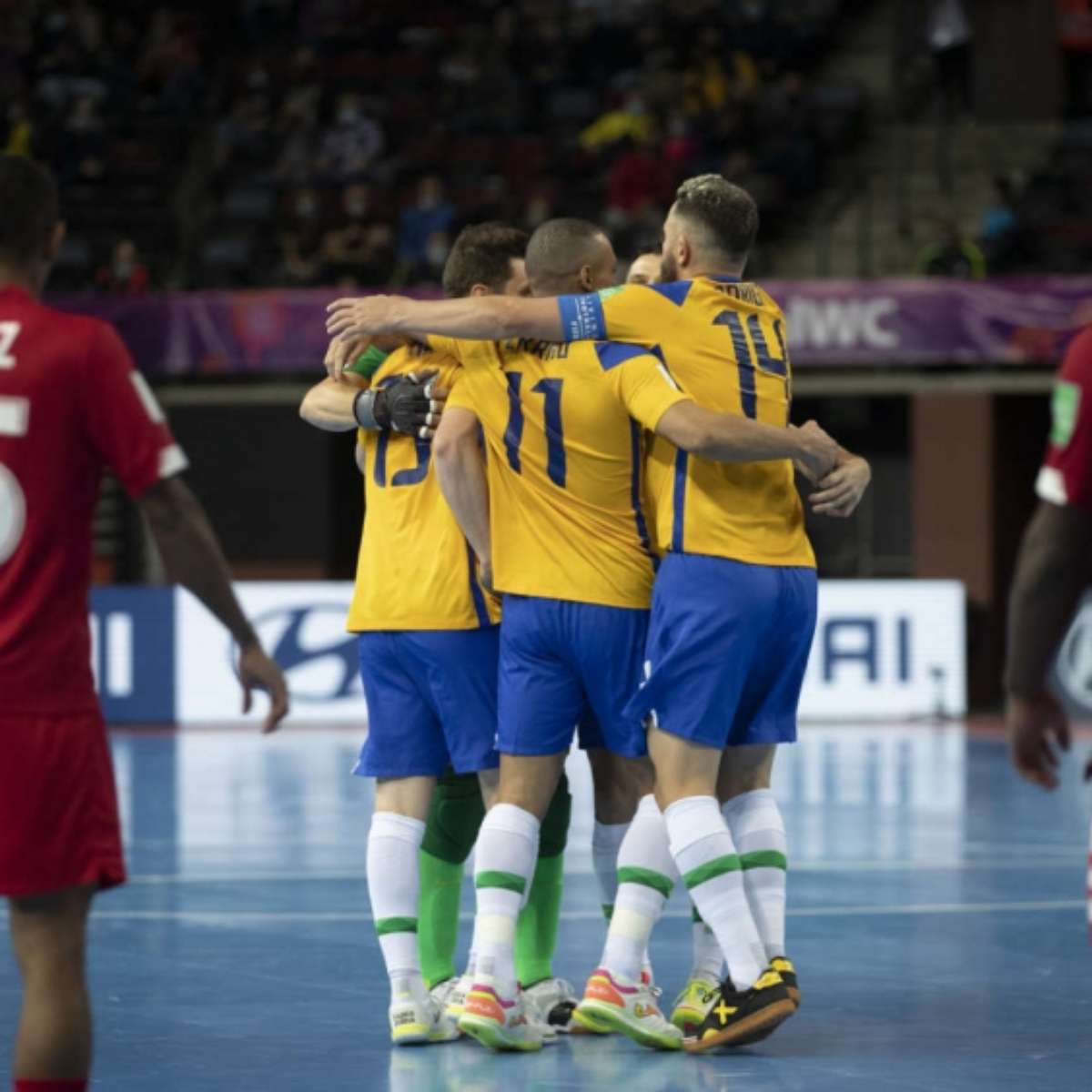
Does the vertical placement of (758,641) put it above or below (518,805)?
above

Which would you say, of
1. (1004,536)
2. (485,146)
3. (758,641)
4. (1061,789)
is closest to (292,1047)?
(758,641)

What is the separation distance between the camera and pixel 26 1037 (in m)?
3.96

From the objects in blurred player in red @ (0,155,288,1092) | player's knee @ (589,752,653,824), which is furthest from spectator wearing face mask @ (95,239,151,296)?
blurred player in red @ (0,155,288,1092)

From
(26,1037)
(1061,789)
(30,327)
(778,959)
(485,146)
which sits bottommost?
(1061,789)

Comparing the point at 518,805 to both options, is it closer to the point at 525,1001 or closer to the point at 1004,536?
the point at 525,1001

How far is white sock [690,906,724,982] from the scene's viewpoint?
20.1 ft

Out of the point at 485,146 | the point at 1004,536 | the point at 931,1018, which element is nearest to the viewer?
the point at 931,1018

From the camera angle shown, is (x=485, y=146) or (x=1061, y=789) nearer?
(x=1061, y=789)

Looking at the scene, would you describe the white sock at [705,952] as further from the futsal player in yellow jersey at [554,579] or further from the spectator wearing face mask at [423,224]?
the spectator wearing face mask at [423,224]

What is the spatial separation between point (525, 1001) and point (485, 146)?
1670 centimetres

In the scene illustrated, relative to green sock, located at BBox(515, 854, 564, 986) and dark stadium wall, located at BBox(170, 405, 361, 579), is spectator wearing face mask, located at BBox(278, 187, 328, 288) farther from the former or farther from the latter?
green sock, located at BBox(515, 854, 564, 986)

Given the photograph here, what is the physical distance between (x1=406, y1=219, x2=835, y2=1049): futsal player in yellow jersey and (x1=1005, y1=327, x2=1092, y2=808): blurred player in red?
2.07m

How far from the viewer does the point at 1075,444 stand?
3.69 metres

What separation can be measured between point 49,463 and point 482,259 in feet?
8.09
